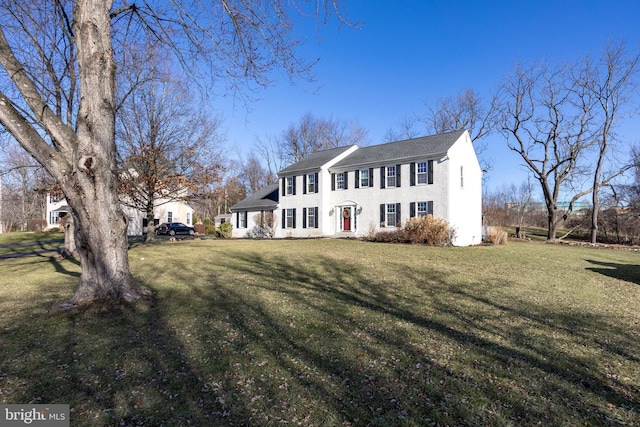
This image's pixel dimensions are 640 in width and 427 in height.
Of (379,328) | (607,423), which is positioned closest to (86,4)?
(379,328)

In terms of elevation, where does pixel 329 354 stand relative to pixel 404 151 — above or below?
below

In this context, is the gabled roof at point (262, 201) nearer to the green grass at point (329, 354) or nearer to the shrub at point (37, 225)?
the green grass at point (329, 354)

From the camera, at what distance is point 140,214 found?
37000 mm

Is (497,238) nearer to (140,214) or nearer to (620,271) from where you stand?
(620,271)

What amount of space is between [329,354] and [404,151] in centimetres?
2045

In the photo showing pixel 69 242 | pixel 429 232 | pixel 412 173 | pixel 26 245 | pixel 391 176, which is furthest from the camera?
pixel 391 176

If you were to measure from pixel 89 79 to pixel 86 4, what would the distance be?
132cm

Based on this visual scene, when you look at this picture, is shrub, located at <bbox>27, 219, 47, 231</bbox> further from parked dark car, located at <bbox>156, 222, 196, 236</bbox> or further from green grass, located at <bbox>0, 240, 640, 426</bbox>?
green grass, located at <bbox>0, 240, 640, 426</bbox>

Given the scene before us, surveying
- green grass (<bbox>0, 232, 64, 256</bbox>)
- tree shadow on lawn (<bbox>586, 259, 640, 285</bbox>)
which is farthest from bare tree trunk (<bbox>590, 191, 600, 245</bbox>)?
green grass (<bbox>0, 232, 64, 256</bbox>)

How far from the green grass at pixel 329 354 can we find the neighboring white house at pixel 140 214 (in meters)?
30.4

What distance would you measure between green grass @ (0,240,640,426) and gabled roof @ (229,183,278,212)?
21.2 meters

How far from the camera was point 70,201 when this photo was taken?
5719 millimetres

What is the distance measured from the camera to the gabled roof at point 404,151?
21234 millimetres

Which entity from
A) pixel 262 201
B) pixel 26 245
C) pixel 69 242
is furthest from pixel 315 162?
pixel 26 245
